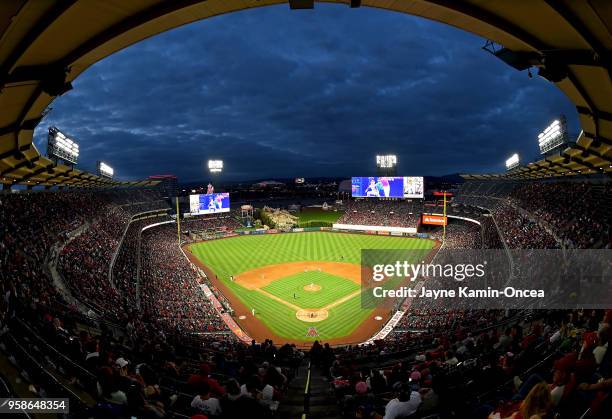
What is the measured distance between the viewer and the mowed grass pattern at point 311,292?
31931 mm

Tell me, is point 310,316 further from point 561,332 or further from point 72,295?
point 561,332

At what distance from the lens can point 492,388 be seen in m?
6.72

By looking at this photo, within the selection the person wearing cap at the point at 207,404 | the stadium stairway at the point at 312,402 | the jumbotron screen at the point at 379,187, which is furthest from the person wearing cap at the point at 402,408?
the jumbotron screen at the point at 379,187

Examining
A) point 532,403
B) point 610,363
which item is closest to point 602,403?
point 532,403

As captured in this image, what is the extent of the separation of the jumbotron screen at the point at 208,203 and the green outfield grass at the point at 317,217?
18.6 metres

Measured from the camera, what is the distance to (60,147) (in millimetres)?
32906

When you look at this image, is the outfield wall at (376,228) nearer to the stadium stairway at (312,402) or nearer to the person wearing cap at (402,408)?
the stadium stairway at (312,402)

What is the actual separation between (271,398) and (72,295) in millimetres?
13756

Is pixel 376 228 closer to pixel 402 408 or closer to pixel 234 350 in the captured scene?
pixel 234 350

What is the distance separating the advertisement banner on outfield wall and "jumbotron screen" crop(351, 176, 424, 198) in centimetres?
2419

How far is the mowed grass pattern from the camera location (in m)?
31.9

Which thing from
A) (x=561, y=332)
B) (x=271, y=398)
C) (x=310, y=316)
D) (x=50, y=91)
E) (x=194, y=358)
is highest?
(x=50, y=91)

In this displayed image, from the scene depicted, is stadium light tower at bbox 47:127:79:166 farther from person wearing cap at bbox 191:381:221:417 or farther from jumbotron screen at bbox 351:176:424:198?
jumbotron screen at bbox 351:176:424:198

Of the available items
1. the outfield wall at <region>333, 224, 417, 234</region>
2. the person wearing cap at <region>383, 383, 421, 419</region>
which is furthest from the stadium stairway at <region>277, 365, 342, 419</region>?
the outfield wall at <region>333, 224, 417, 234</region>
